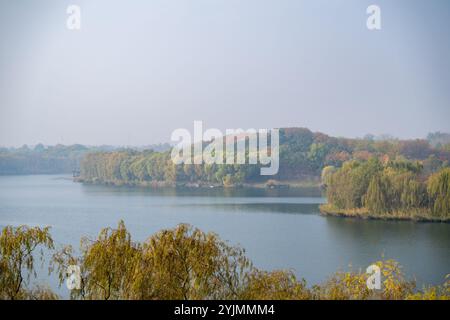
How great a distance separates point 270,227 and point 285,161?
17.3m

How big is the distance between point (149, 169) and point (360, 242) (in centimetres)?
2204

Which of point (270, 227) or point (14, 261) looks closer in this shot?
point (14, 261)

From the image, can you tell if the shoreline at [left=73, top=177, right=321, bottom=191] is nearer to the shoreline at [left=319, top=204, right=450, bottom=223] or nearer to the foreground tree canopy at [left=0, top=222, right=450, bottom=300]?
the shoreline at [left=319, top=204, right=450, bottom=223]

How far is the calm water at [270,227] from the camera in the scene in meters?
10.7

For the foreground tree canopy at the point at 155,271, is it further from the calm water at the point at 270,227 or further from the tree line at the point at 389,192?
the tree line at the point at 389,192

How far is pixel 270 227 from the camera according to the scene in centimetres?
1462

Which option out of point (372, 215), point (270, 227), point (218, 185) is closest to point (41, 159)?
point (218, 185)

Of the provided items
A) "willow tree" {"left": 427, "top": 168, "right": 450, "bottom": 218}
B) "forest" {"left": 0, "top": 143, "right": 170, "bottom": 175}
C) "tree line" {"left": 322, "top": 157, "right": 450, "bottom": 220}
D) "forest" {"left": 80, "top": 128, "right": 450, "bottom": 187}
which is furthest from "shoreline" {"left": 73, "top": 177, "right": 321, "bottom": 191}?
"willow tree" {"left": 427, "top": 168, "right": 450, "bottom": 218}

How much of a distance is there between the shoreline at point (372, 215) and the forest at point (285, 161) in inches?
461

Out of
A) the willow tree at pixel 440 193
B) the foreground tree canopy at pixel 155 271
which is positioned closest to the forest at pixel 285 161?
the willow tree at pixel 440 193

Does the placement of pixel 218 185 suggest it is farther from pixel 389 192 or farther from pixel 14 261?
pixel 14 261
